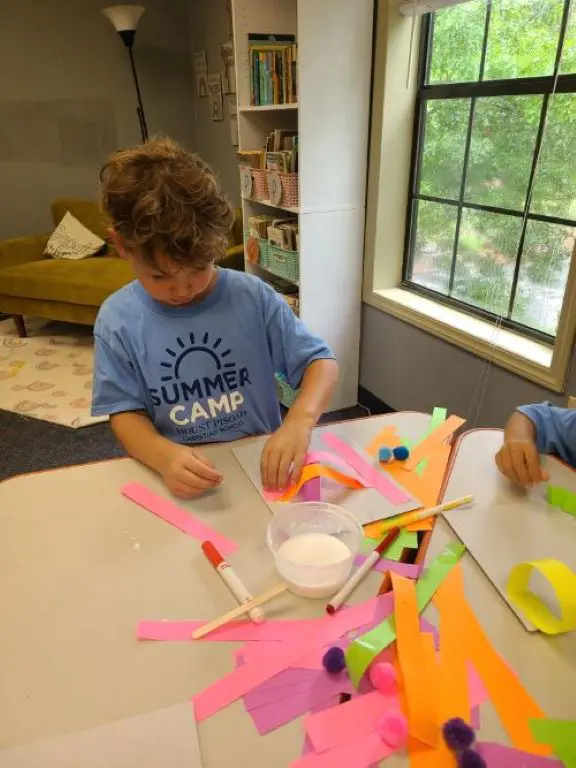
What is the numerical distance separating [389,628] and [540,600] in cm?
20

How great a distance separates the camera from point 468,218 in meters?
2.08

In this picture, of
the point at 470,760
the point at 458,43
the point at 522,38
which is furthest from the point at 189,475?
the point at 458,43

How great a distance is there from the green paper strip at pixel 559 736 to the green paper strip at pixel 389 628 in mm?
163

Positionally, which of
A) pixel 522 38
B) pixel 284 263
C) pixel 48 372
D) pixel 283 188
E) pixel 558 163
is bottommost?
pixel 48 372

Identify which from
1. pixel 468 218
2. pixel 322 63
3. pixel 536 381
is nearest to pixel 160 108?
pixel 322 63

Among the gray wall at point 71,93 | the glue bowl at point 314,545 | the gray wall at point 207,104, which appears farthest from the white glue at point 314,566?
the gray wall at point 71,93

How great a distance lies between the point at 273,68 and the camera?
232cm

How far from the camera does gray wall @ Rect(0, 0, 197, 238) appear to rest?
3742 mm

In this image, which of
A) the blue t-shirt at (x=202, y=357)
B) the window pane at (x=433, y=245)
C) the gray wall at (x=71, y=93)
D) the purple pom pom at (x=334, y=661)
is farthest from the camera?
the gray wall at (x=71, y=93)

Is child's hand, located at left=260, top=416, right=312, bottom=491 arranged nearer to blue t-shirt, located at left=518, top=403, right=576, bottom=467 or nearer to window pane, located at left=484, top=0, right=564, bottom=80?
blue t-shirt, located at left=518, top=403, right=576, bottom=467

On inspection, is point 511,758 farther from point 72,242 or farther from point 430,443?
point 72,242

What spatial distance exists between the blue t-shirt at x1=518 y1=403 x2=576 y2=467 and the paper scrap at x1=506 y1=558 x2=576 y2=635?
308mm

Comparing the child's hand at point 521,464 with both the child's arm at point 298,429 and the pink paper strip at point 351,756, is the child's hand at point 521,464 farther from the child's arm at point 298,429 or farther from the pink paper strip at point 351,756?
the pink paper strip at point 351,756

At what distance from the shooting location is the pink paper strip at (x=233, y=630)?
25.2 inches
